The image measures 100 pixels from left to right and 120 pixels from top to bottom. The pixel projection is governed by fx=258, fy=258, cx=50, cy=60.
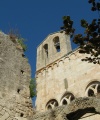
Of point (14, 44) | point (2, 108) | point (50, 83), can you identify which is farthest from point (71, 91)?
point (2, 108)

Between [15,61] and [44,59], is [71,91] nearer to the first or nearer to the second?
[44,59]

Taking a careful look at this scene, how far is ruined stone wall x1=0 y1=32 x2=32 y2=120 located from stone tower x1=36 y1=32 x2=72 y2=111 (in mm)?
7356

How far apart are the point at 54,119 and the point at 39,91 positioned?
9.47m

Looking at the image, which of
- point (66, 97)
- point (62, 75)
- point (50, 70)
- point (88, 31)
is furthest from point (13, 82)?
point (50, 70)

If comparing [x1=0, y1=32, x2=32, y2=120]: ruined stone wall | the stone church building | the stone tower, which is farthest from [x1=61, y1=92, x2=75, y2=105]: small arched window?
[x1=0, y1=32, x2=32, y2=120]: ruined stone wall

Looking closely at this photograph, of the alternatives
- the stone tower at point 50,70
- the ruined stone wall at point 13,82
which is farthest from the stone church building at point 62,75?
the ruined stone wall at point 13,82

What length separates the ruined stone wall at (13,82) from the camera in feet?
25.3

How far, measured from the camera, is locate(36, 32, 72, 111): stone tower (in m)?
16.5

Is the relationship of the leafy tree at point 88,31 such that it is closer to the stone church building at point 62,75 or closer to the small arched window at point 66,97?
the stone church building at point 62,75

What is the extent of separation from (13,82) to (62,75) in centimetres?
856

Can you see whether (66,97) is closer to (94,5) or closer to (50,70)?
(50,70)

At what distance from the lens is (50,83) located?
1697 cm

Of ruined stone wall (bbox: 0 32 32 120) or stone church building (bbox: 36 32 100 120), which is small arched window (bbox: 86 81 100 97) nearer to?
stone church building (bbox: 36 32 100 120)

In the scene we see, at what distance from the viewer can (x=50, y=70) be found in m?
17.5
